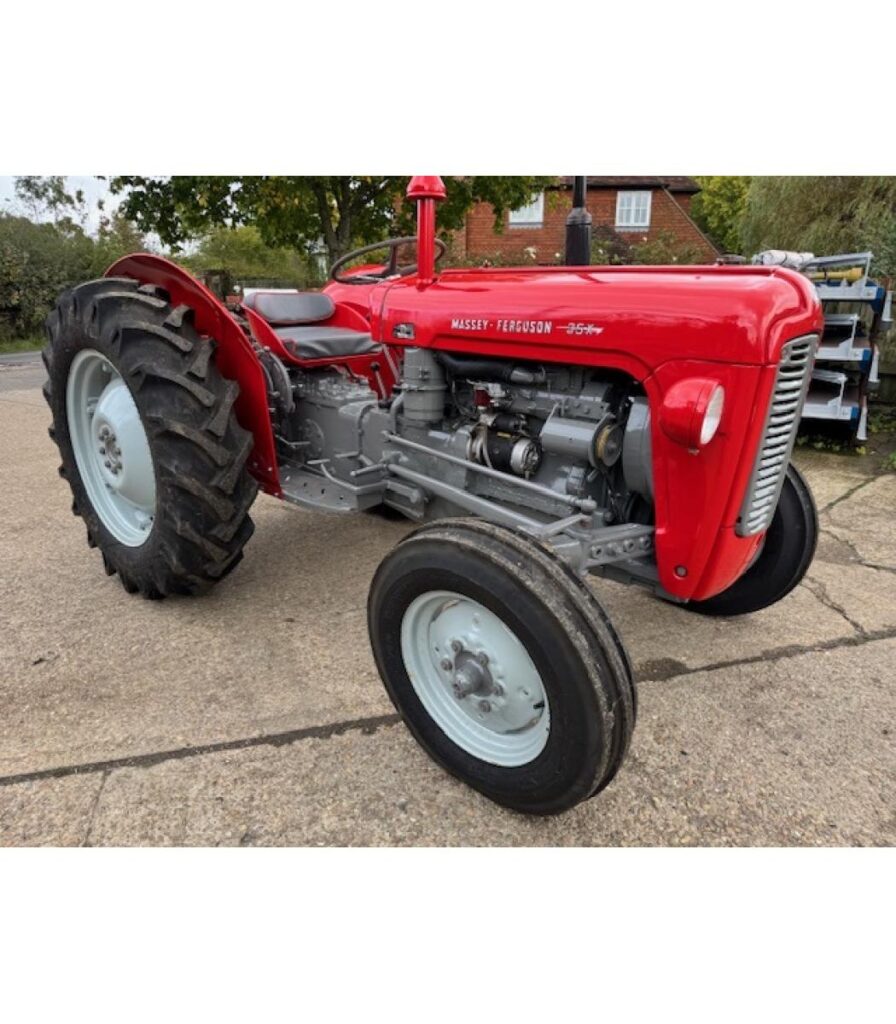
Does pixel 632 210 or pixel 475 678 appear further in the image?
pixel 632 210

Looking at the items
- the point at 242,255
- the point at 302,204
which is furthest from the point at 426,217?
the point at 242,255

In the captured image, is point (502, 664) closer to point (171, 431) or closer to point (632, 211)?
point (171, 431)

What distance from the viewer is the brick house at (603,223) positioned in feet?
54.5

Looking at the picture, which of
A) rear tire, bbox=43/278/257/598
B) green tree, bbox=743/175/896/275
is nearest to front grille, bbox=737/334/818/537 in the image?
rear tire, bbox=43/278/257/598

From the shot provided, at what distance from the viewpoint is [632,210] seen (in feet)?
60.3

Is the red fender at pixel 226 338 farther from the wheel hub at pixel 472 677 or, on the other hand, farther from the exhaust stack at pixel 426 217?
the wheel hub at pixel 472 677

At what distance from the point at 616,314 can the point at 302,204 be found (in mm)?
7587

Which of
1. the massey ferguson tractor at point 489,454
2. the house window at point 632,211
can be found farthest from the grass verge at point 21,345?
the massey ferguson tractor at point 489,454

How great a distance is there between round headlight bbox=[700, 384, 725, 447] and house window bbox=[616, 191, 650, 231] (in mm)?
18211

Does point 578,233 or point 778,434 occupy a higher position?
point 578,233

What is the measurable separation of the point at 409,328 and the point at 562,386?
70 centimetres

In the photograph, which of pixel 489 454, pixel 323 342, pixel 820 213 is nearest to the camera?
pixel 489 454

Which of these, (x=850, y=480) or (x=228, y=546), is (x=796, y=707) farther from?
(x=850, y=480)

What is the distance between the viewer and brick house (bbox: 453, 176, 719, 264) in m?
16.6
